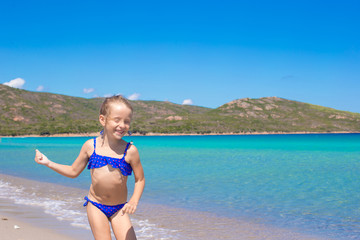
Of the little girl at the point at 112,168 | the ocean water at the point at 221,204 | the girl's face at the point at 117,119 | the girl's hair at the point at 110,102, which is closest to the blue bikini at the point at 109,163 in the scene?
the little girl at the point at 112,168

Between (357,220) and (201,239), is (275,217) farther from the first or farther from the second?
(201,239)

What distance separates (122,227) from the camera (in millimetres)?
3314

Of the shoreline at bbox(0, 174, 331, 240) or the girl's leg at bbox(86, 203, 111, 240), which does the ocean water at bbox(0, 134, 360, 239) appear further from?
the girl's leg at bbox(86, 203, 111, 240)

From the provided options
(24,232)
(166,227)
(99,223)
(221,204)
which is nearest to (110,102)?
(99,223)

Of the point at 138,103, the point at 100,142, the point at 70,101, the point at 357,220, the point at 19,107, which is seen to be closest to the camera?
the point at 100,142

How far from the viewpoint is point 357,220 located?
828 centimetres

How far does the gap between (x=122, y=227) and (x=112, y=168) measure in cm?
57

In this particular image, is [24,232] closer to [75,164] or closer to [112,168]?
[75,164]

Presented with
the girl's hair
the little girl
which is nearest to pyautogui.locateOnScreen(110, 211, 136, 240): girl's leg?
the little girl

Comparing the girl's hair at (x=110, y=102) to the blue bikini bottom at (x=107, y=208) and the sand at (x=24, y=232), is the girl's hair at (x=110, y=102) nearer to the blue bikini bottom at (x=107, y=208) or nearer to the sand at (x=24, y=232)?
the blue bikini bottom at (x=107, y=208)

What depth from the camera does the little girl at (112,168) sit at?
327 cm

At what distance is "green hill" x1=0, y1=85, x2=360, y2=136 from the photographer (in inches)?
4776

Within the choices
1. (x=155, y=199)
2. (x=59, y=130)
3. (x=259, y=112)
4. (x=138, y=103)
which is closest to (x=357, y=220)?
(x=155, y=199)

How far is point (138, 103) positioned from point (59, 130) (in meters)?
79.9
